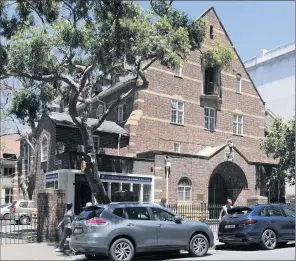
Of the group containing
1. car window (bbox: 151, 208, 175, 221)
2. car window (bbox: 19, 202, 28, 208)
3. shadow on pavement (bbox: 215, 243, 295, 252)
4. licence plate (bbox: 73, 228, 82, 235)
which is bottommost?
shadow on pavement (bbox: 215, 243, 295, 252)

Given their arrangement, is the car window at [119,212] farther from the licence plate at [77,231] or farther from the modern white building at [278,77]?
the modern white building at [278,77]

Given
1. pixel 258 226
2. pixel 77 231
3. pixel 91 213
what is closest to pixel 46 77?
pixel 91 213

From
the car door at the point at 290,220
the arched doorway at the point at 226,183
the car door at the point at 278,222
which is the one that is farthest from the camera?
the arched doorway at the point at 226,183

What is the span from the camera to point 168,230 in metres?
13.8

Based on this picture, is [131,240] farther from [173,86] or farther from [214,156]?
[173,86]

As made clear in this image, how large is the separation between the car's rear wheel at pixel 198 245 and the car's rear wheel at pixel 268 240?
2.35m

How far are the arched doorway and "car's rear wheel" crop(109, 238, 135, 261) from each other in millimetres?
19622

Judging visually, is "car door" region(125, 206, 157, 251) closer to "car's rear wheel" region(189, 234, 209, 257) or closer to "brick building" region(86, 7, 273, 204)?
"car's rear wheel" region(189, 234, 209, 257)

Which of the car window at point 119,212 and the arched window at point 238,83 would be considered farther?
the arched window at point 238,83

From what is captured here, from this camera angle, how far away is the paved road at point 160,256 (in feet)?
45.8

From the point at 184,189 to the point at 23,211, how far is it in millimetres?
10715

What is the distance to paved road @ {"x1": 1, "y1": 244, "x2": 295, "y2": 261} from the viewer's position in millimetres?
13949

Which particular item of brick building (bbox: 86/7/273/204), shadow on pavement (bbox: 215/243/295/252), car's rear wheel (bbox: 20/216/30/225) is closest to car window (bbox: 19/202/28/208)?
car's rear wheel (bbox: 20/216/30/225)

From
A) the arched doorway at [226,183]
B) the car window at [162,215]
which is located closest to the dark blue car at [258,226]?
the car window at [162,215]
